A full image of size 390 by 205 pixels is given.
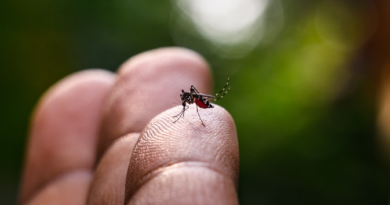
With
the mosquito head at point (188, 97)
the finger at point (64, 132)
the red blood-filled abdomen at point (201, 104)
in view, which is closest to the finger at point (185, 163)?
the red blood-filled abdomen at point (201, 104)

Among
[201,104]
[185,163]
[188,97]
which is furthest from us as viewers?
[188,97]

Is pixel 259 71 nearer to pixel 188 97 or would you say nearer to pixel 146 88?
pixel 146 88

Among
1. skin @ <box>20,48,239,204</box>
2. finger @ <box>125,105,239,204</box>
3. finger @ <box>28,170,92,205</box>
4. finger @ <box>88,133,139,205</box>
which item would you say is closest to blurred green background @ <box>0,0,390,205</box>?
skin @ <box>20,48,239,204</box>

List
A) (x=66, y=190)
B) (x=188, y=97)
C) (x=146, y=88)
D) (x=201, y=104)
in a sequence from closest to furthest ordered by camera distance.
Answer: (x=201, y=104) → (x=188, y=97) → (x=146, y=88) → (x=66, y=190)

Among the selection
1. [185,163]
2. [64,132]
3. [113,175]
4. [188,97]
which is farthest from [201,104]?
[64,132]

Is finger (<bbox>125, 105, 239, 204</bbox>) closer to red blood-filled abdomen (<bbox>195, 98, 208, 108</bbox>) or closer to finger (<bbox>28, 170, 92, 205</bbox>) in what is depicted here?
red blood-filled abdomen (<bbox>195, 98, 208, 108</bbox>)

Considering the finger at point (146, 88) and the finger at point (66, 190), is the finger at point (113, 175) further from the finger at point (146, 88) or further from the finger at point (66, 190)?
the finger at point (66, 190)

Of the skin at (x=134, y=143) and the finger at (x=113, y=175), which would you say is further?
the finger at (x=113, y=175)
